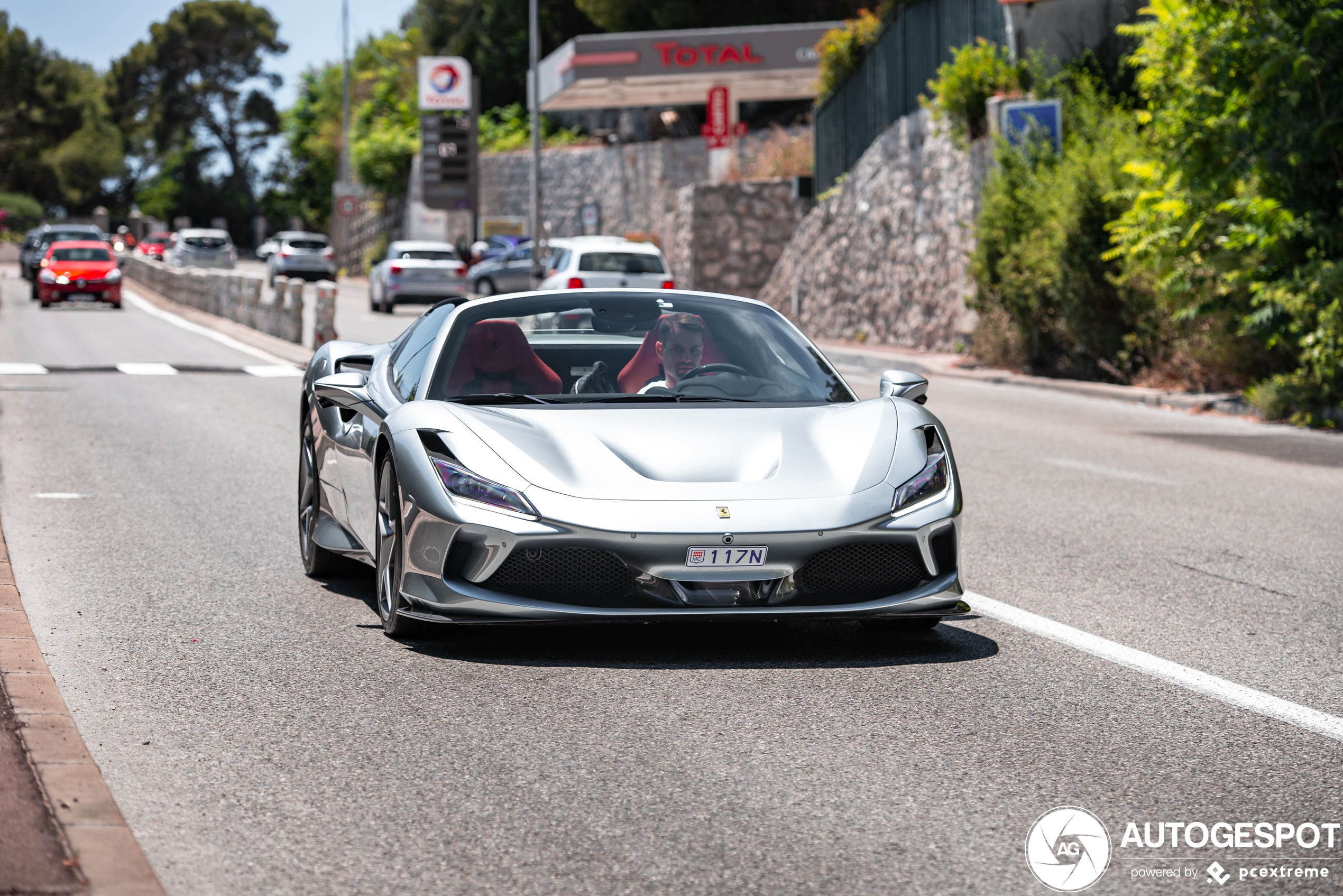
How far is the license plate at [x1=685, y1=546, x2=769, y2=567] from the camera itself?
5.91 m

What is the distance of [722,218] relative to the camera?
127 feet

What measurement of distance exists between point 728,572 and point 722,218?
33296 millimetres

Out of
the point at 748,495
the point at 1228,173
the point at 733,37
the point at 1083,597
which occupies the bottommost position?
the point at 1083,597

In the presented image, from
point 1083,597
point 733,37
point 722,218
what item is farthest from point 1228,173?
point 733,37

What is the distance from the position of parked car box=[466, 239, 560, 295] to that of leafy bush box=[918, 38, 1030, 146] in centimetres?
1562

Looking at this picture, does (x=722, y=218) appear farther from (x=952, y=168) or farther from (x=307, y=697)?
(x=307, y=697)

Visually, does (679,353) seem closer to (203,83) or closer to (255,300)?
(255,300)

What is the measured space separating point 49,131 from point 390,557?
403 ft

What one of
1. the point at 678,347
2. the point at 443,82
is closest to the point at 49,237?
the point at 443,82

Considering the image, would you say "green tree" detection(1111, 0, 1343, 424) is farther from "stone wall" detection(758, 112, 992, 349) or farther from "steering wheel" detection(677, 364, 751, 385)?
"steering wheel" detection(677, 364, 751, 385)

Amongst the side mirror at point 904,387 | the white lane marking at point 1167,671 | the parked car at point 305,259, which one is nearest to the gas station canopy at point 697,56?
the parked car at point 305,259

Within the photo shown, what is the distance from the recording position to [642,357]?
7.43 metres

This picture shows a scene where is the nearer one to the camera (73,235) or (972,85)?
(972,85)

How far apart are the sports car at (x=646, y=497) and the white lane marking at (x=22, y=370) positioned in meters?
15.8
